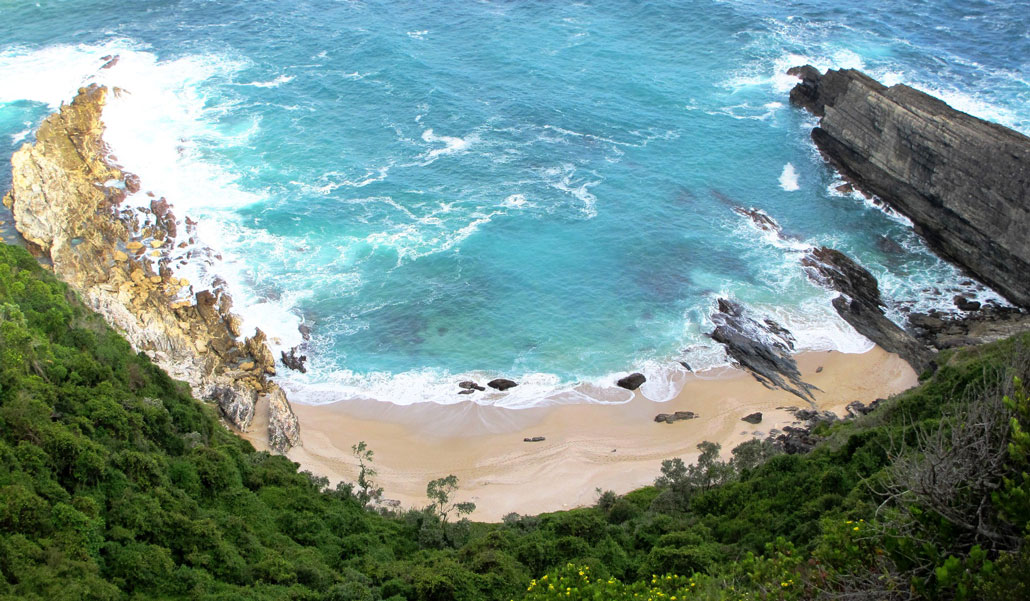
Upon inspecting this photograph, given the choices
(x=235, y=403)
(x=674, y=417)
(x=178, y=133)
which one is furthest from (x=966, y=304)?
(x=178, y=133)

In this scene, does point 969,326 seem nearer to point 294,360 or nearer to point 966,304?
point 966,304

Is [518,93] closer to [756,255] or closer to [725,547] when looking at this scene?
[756,255]

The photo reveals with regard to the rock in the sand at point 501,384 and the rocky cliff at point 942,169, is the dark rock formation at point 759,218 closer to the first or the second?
the rocky cliff at point 942,169

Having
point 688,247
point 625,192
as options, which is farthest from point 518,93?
point 688,247

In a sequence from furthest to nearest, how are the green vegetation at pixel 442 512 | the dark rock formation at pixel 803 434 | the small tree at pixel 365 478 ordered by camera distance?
the dark rock formation at pixel 803 434 < the small tree at pixel 365 478 < the green vegetation at pixel 442 512

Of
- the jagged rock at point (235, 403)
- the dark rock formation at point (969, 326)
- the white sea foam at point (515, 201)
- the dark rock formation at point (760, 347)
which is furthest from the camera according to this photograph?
the white sea foam at point (515, 201)

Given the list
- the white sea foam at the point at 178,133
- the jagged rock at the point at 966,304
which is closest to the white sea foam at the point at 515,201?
the white sea foam at the point at 178,133
